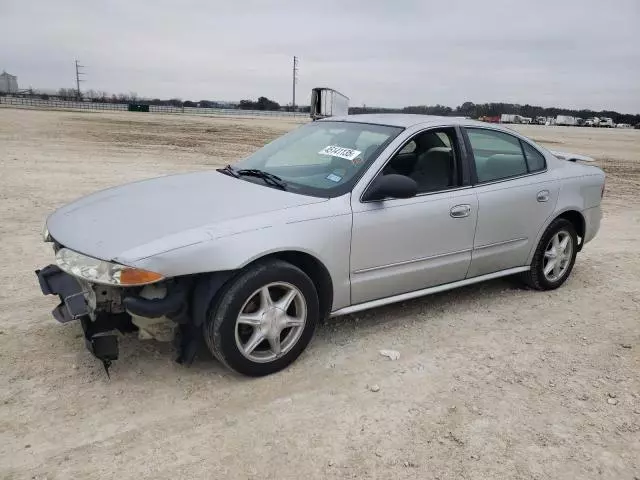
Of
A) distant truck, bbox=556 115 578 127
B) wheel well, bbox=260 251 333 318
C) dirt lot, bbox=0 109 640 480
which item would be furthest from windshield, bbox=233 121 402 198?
distant truck, bbox=556 115 578 127

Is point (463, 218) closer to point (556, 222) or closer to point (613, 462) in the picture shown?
point (556, 222)

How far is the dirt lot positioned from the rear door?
471 mm

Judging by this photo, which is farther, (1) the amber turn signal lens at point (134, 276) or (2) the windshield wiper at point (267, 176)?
(2) the windshield wiper at point (267, 176)

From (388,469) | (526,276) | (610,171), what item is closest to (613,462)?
(388,469)

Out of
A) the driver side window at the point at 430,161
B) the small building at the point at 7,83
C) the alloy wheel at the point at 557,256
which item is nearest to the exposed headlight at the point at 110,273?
the driver side window at the point at 430,161

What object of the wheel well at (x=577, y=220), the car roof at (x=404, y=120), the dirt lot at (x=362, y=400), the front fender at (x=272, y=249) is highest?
the car roof at (x=404, y=120)

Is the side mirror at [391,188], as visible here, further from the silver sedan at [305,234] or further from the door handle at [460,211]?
the door handle at [460,211]

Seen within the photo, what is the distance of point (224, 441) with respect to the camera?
8.81ft

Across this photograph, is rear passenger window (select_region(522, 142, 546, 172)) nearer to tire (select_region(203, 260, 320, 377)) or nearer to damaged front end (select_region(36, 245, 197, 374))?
tire (select_region(203, 260, 320, 377))

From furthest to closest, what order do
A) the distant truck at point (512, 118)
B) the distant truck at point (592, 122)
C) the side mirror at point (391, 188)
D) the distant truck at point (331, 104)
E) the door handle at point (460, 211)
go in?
the distant truck at point (592, 122), the distant truck at point (512, 118), the distant truck at point (331, 104), the door handle at point (460, 211), the side mirror at point (391, 188)

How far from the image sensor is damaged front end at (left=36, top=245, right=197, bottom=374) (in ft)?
9.27

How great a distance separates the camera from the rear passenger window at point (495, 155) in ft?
14.3

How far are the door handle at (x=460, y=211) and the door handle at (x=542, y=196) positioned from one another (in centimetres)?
92

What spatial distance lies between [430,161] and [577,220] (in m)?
1.92
